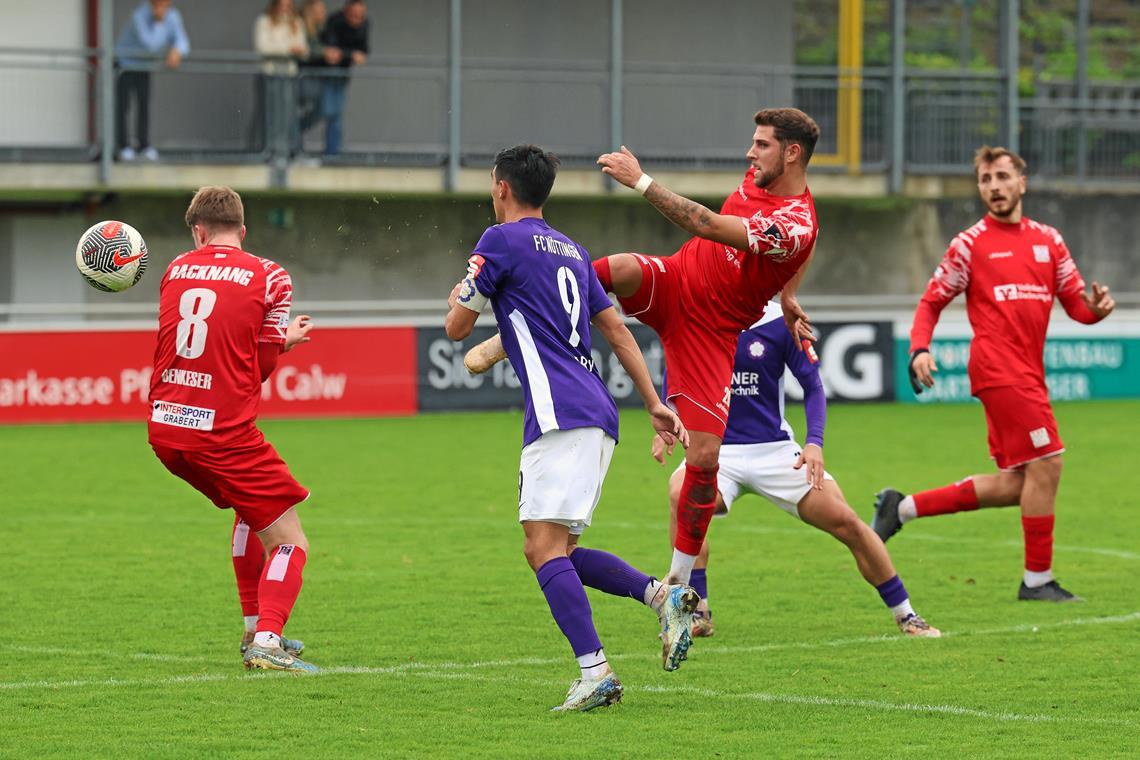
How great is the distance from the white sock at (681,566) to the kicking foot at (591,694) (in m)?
1.74

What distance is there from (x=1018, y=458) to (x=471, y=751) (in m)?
4.65

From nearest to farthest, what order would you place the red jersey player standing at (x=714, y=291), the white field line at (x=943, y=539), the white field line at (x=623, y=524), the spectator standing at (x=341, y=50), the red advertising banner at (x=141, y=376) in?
the red jersey player standing at (x=714, y=291)
the white field line at (x=943, y=539)
the white field line at (x=623, y=524)
the red advertising banner at (x=141, y=376)
the spectator standing at (x=341, y=50)

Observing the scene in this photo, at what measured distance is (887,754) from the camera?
604cm

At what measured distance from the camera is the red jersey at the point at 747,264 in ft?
25.1

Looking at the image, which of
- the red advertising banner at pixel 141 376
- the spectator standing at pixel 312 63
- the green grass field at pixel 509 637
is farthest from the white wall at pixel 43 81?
the green grass field at pixel 509 637

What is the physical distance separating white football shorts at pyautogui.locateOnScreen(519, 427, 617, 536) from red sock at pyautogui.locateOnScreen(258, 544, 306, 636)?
120 centimetres

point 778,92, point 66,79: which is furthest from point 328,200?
point 778,92

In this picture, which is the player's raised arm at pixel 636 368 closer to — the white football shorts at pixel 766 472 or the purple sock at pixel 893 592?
the white football shorts at pixel 766 472

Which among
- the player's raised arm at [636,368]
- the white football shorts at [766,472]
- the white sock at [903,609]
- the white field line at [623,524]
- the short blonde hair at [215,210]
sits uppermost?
the short blonde hair at [215,210]

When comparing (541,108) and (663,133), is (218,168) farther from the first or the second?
(663,133)

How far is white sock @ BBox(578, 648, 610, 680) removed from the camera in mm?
6680

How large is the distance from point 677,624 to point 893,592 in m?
2.06

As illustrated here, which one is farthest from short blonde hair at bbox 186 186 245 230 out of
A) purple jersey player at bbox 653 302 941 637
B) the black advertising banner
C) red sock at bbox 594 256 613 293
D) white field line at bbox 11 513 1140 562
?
the black advertising banner

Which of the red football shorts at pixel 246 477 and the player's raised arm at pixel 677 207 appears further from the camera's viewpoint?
the red football shorts at pixel 246 477
